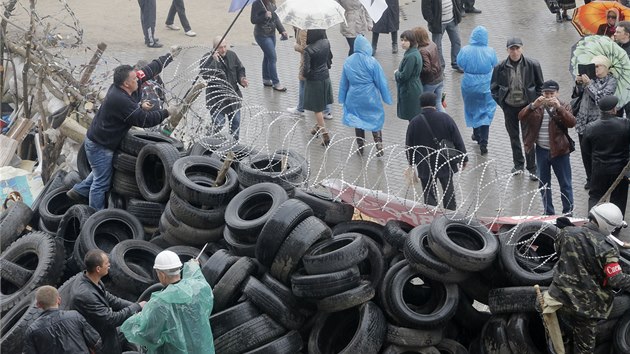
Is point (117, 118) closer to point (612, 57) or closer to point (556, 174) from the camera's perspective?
point (556, 174)

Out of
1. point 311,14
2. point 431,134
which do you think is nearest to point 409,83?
point 311,14

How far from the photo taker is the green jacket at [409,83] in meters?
14.3

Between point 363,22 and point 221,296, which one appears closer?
point 221,296

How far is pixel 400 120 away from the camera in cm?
1605

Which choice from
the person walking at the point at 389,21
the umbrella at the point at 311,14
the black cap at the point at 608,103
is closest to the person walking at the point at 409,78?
the umbrella at the point at 311,14

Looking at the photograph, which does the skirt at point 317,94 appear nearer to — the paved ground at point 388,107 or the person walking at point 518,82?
the paved ground at point 388,107

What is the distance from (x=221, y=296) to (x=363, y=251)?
1402 millimetres

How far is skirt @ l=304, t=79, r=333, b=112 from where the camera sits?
50.1 feet

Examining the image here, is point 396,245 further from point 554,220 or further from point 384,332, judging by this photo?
point 554,220

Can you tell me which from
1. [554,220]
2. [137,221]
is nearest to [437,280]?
[554,220]

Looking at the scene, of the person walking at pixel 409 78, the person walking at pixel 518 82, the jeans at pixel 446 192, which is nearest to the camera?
the jeans at pixel 446 192

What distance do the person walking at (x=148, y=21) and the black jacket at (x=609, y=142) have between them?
10.9 meters

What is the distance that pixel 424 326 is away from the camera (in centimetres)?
926

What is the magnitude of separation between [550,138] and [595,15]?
4.12m
